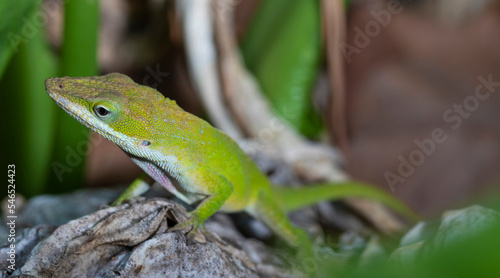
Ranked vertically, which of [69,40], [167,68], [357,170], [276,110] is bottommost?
[357,170]

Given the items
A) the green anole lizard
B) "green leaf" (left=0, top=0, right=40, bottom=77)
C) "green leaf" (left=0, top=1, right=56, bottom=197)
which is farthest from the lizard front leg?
"green leaf" (left=0, top=1, right=56, bottom=197)

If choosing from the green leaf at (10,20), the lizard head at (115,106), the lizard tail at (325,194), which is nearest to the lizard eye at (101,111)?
the lizard head at (115,106)

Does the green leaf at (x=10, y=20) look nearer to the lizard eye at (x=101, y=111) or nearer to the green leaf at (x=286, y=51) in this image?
the lizard eye at (x=101, y=111)

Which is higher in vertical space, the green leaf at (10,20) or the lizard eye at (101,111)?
the green leaf at (10,20)

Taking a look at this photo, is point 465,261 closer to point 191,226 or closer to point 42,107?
point 191,226

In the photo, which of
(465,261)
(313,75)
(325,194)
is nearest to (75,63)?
(325,194)

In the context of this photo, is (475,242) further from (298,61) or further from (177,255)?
(298,61)

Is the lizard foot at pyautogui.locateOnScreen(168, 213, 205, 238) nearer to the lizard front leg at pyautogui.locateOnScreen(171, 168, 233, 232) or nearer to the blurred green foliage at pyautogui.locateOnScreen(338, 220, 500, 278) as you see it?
the lizard front leg at pyautogui.locateOnScreen(171, 168, 233, 232)

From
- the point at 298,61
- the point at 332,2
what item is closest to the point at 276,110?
the point at 298,61
